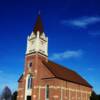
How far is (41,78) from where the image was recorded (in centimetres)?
4969

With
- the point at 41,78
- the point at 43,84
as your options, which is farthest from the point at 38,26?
the point at 43,84

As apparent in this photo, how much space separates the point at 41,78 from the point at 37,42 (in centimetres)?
914

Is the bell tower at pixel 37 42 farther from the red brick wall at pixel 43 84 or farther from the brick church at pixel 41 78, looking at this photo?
the red brick wall at pixel 43 84

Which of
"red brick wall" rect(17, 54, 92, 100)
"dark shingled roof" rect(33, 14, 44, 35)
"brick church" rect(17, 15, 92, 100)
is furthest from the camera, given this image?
"dark shingled roof" rect(33, 14, 44, 35)

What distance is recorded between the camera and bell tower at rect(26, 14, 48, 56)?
52284mm

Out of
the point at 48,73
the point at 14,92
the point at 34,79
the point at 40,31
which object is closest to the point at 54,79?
the point at 48,73

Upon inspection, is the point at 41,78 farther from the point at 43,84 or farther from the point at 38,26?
the point at 38,26

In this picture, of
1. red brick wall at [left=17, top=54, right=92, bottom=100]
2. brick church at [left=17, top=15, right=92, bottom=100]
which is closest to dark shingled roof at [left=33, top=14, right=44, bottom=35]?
brick church at [left=17, top=15, right=92, bottom=100]

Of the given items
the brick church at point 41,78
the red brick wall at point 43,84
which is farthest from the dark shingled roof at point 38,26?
the red brick wall at point 43,84

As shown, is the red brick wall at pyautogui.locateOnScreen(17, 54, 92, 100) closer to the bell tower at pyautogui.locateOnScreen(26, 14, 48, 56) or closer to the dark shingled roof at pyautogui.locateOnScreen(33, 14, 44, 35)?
the bell tower at pyautogui.locateOnScreen(26, 14, 48, 56)

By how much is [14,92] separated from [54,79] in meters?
21.1

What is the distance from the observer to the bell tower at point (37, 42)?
52284mm

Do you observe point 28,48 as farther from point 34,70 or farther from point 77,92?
point 77,92

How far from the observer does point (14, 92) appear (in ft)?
210
